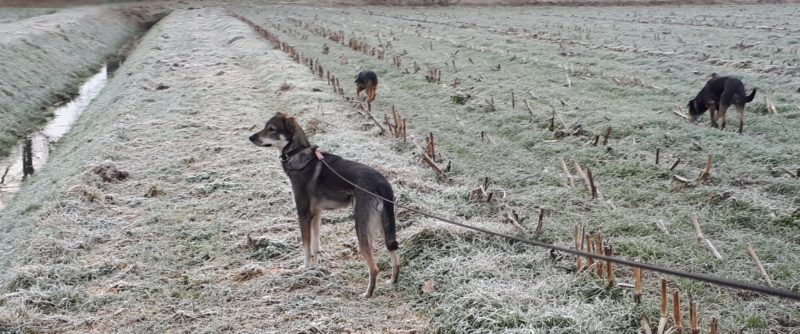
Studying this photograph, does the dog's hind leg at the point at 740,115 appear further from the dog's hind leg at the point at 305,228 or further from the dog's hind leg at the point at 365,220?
the dog's hind leg at the point at 305,228

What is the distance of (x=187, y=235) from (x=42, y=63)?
18813 millimetres

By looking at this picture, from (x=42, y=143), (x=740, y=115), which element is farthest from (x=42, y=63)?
(x=740, y=115)

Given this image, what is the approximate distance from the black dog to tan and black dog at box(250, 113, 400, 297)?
25.6ft

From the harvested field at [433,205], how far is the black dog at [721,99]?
37 centimetres

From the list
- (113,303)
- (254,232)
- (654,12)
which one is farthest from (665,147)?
(654,12)

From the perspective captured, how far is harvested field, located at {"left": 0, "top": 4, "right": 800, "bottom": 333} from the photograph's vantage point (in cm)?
548

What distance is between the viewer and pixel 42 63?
72.4 ft

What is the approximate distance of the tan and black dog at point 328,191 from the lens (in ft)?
17.7

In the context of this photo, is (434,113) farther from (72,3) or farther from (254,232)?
(72,3)

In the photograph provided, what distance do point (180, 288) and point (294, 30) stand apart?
27475 millimetres

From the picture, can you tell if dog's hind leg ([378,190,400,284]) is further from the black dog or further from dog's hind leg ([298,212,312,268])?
the black dog

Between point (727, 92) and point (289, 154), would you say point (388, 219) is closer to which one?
point (289, 154)

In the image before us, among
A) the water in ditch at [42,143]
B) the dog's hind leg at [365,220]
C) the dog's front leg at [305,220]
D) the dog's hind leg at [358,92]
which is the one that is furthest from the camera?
the dog's hind leg at [358,92]

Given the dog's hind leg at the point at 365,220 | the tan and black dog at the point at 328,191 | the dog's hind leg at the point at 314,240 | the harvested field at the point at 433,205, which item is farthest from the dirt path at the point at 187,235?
the dog's hind leg at the point at 365,220
